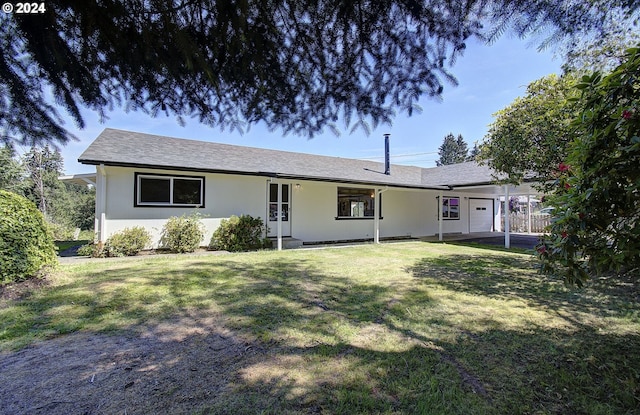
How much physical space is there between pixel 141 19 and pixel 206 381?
2.89 meters

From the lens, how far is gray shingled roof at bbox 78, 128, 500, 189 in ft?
32.4

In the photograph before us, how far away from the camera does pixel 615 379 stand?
2.81 m

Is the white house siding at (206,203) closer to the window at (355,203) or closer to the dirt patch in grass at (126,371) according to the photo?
the window at (355,203)

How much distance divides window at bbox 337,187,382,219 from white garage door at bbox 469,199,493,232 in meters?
8.38

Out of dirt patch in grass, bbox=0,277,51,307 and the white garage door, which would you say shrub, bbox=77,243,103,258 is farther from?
the white garage door

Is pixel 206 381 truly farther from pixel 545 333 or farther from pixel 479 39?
pixel 545 333

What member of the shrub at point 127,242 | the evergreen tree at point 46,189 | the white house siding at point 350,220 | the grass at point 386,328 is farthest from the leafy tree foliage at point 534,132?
the evergreen tree at point 46,189

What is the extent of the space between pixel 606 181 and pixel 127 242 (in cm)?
1064

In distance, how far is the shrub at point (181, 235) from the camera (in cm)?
990

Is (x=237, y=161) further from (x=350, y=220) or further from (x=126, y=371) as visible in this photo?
(x=126, y=371)

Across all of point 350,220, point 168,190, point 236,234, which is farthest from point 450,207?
point 168,190

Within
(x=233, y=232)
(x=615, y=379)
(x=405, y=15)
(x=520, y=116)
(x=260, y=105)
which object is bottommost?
(x=615, y=379)

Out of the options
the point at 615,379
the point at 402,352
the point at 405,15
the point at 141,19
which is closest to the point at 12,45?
the point at 141,19

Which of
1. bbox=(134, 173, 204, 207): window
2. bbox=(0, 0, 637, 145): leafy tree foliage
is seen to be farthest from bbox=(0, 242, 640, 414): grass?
bbox=(134, 173, 204, 207): window
